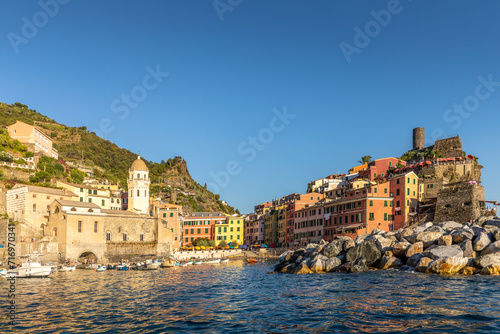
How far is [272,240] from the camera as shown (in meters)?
98.2

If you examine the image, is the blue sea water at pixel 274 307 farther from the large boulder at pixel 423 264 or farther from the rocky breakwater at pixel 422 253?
the rocky breakwater at pixel 422 253

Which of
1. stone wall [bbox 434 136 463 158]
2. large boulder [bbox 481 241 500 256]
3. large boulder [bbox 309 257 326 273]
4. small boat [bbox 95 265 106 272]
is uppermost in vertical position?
stone wall [bbox 434 136 463 158]

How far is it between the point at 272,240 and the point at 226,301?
74303 mm

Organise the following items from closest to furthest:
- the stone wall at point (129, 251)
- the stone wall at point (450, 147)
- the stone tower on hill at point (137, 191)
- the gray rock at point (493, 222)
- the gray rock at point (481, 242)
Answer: the gray rock at point (481, 242) → the gray rock at point (493, 222) → the stone wall at point (129, 251) → the stone tower on hill at point (137, 191) → the stone wall at point (450, 147)

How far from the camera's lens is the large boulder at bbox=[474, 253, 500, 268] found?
105 feet

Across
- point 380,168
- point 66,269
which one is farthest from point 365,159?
point 66,269

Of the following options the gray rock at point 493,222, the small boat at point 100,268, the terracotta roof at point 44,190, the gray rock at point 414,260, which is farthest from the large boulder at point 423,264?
the terracotta roof at point 44,190

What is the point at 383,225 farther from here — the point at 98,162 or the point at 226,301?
the point at 98,162

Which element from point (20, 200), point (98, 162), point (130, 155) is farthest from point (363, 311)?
point (130, 155)

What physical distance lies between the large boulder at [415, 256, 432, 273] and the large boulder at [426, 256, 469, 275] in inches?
36.2

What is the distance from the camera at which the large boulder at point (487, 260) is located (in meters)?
32.1

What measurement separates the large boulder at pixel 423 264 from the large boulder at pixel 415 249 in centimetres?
337

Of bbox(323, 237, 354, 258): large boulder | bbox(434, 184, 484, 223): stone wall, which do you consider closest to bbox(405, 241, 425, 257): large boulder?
bbox(323, 237, 354, 258): large boulder

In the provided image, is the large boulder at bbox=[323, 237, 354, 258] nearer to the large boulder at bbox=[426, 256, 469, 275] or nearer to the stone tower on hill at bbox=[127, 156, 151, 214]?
the large boulder at bbox=[426, 256, 469, 275]
